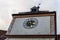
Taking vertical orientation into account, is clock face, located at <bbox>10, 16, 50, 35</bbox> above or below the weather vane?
below

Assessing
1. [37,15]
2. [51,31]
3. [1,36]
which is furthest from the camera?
[1,36]

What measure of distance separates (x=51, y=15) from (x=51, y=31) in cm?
147

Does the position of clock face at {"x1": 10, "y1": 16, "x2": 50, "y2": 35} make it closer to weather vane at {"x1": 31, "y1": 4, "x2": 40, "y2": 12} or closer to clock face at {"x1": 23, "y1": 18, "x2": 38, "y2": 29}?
clock face at {"x1": 23, "y1": 18, "x2": 38, "y2": 29}

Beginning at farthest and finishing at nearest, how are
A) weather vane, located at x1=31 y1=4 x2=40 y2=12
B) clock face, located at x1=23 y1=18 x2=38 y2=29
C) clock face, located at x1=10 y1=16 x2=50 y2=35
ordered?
weather vane, located at x1=31 y1=4 x2=40 y2=12, clock face, located at x1=23 y1=18 x2=38 y2=29, clock face, located at x1=10 y1=16 x2=50 y2=35

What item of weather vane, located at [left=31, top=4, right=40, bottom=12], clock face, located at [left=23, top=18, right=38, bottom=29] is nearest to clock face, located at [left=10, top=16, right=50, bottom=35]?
clock face, located at [left=23, top=18, right=38, bottom=29]

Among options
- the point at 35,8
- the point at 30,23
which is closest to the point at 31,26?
the point at 30,23

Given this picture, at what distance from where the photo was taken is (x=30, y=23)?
10.4 m

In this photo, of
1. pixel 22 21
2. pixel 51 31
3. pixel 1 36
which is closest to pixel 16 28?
pixel 22 21

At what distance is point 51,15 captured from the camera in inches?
422

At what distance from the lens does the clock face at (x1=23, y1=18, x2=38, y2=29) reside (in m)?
10.2

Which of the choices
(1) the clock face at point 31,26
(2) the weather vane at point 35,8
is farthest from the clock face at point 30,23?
(2) the weather vane at point 35,8

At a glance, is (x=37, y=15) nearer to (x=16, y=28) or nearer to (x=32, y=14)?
(x=32, y=14)

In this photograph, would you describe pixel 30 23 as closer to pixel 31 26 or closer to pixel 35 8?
pixel 31 26

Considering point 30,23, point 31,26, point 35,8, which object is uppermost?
point 35,8
